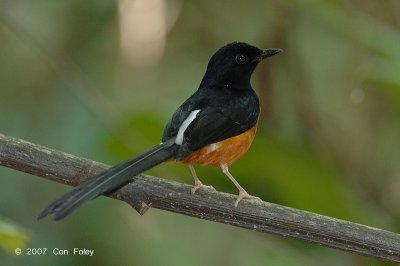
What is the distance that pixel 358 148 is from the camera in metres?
5.54

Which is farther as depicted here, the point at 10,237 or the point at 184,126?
the point at 184,126

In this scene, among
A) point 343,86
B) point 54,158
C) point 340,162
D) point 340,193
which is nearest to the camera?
point 54,158

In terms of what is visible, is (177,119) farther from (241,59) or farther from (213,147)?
(241,59)

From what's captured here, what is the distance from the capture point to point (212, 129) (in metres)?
3.65

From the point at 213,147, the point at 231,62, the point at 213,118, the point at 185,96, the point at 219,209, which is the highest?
the point at 185,96

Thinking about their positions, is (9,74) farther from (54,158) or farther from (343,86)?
(54,158)

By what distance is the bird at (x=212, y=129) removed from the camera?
9.78 ft

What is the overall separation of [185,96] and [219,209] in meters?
3.55

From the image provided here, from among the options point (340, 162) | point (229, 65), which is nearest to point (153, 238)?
point (340, 162)

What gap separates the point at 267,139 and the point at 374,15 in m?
2.09

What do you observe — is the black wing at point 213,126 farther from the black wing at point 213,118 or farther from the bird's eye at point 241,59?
the bird's eye at point 241,59

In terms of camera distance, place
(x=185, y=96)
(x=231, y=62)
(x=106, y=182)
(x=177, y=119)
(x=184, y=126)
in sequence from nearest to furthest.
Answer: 1. (x=106, y=182)
2. (x=184, y=126)
3. (x=177, y=119)
4. (x=231, y=62)
5. (x=185, y=96)

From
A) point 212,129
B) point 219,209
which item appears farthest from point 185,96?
point 219,209

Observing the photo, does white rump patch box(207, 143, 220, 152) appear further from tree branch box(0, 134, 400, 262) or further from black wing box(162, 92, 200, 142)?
tree branch box(0, 134, 400, 262)
